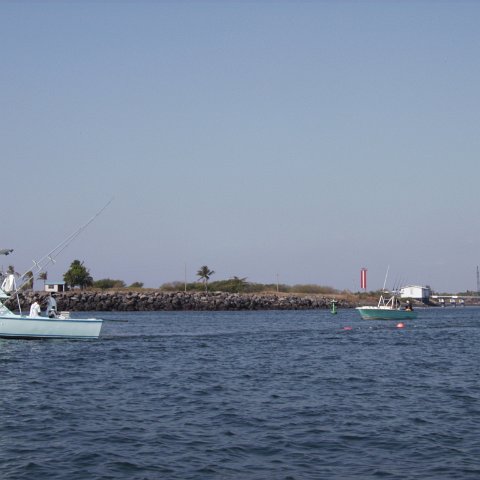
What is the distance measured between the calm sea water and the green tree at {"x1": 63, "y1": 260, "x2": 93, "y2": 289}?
13886cm

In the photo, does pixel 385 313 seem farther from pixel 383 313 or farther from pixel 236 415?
pixel 236 415

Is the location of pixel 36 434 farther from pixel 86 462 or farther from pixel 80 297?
pixel 80 297

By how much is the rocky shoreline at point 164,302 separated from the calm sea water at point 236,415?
9514 cm

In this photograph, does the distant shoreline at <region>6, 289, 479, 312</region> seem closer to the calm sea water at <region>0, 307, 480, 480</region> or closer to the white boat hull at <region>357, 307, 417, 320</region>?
the white boat hull at <region>357, 307, 417, 320</region>

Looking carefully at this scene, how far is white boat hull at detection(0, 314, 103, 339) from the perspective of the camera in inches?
1822

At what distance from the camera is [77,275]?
181125mm

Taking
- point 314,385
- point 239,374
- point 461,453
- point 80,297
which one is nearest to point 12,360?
point 239,374

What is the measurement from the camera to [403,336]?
64.7 meters

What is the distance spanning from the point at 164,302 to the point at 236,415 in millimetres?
131258

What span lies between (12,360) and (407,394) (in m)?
20.2

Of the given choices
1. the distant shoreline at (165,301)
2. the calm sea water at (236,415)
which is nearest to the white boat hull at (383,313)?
the calm sea water at (236,415)

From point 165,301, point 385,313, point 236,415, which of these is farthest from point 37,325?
point 165,301

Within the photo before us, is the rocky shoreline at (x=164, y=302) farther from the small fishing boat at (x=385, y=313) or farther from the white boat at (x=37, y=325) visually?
the white boat at (x=37, y=325)

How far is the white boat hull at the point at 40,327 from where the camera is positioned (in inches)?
1822
